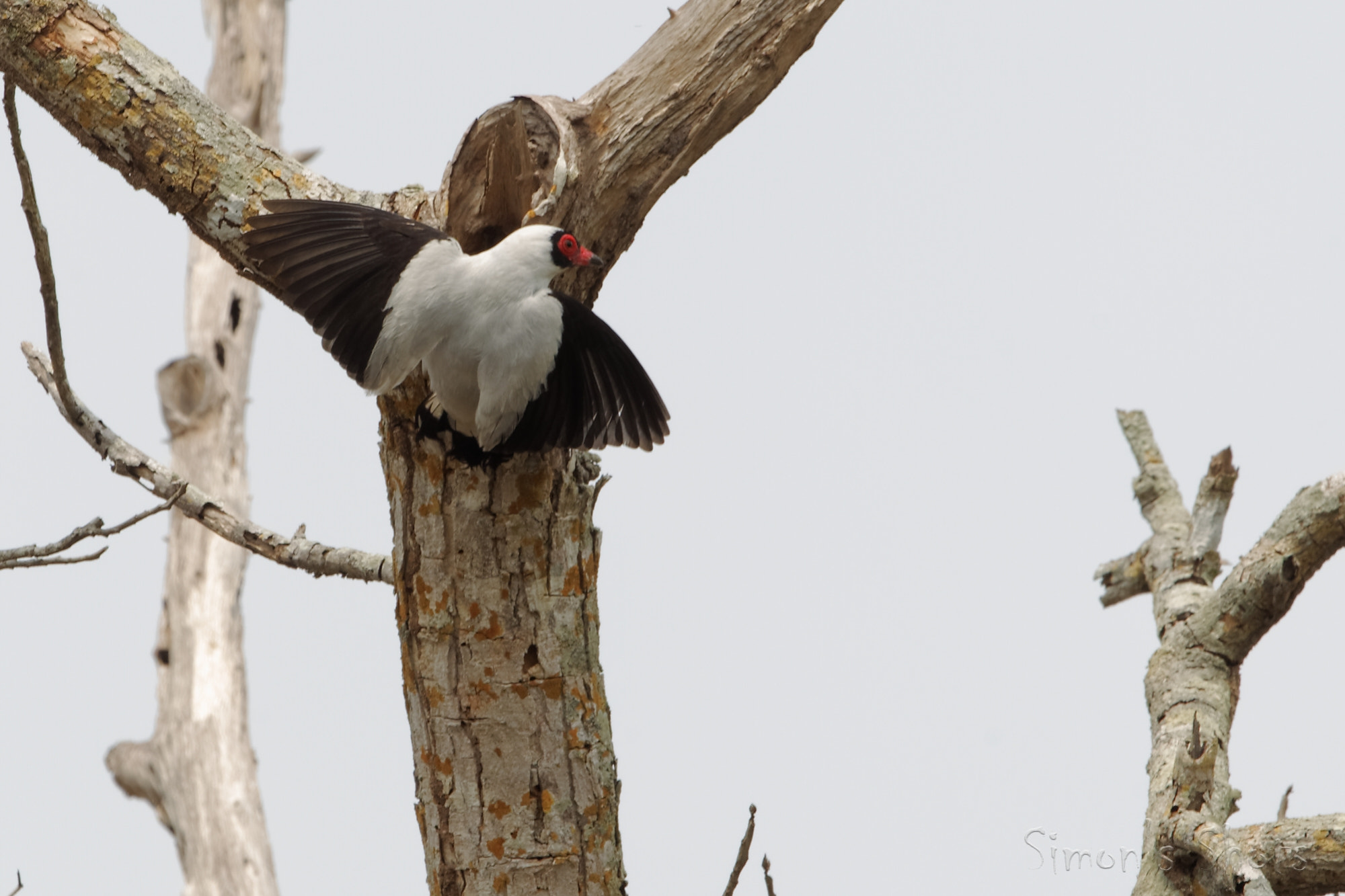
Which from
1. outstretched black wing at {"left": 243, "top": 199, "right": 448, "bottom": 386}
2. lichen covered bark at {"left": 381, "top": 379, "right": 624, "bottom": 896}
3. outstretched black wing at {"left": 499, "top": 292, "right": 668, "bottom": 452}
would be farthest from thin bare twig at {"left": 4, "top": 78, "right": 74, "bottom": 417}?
outstretched black wing at {"left": 499, "top": 292, "right": 668, "bottom": 452}

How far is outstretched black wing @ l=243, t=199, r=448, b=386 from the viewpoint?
191 centimetres

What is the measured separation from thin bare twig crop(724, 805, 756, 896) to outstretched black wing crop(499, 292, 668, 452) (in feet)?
2.06

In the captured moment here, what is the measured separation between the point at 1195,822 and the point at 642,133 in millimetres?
Result: 1677

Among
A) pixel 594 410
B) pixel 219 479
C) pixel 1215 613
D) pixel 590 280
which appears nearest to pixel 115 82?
pixel 590 280

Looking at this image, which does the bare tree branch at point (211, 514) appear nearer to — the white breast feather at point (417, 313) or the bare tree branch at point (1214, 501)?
the white breast feather at point (417, 313)

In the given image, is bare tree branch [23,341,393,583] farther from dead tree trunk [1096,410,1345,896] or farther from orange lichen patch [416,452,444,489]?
dead tree trunk [1096,410,1345,896]

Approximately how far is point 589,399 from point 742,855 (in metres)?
0.77

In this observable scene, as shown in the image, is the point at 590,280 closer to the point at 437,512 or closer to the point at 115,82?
the point at 437,512

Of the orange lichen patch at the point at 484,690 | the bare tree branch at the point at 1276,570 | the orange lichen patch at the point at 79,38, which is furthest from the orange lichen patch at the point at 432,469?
the bare tree branch at the point at 1276,570

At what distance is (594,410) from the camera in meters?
1.93

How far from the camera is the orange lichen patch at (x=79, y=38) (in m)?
2.00

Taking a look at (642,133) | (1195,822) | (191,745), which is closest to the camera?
(642,133)

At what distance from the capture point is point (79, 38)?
202 cm

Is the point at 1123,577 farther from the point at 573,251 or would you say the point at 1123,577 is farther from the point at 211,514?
the point at 211,514
